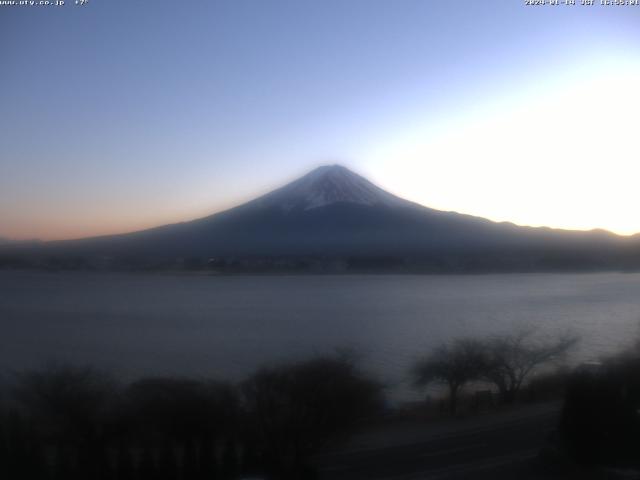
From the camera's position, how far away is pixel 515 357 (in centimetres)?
841

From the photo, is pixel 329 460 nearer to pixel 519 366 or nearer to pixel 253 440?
pixel 253 440

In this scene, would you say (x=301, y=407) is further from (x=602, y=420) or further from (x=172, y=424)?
(x=602, y=420)

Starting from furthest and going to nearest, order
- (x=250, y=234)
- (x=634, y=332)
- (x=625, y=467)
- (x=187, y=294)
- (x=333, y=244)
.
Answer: (x=250, y=234) < (x=333, y=244) < (x=187, y=294) < (x=634, y=332) < (x=625, y=467)

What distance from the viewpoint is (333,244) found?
2067 centimetres

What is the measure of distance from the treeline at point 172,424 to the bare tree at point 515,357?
85.2 inches

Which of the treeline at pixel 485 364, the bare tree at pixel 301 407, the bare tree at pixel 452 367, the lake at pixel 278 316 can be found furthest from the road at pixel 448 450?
the lake at pixel 278 316

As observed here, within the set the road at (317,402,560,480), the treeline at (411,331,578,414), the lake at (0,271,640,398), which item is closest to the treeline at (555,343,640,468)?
A: the road at (317,402,560,480)

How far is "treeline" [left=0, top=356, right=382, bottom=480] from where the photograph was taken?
190 inches

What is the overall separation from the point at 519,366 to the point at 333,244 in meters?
12.7

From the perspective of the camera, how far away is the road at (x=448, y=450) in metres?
4.95

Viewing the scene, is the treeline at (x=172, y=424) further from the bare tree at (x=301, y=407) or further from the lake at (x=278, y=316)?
the lake at (x=278, y=316)

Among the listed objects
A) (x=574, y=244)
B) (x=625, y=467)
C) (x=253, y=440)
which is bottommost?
(x=625, y=467)

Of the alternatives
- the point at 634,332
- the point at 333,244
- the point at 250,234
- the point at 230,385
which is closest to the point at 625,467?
the point at 230,385

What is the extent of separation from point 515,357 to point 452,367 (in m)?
0.96
